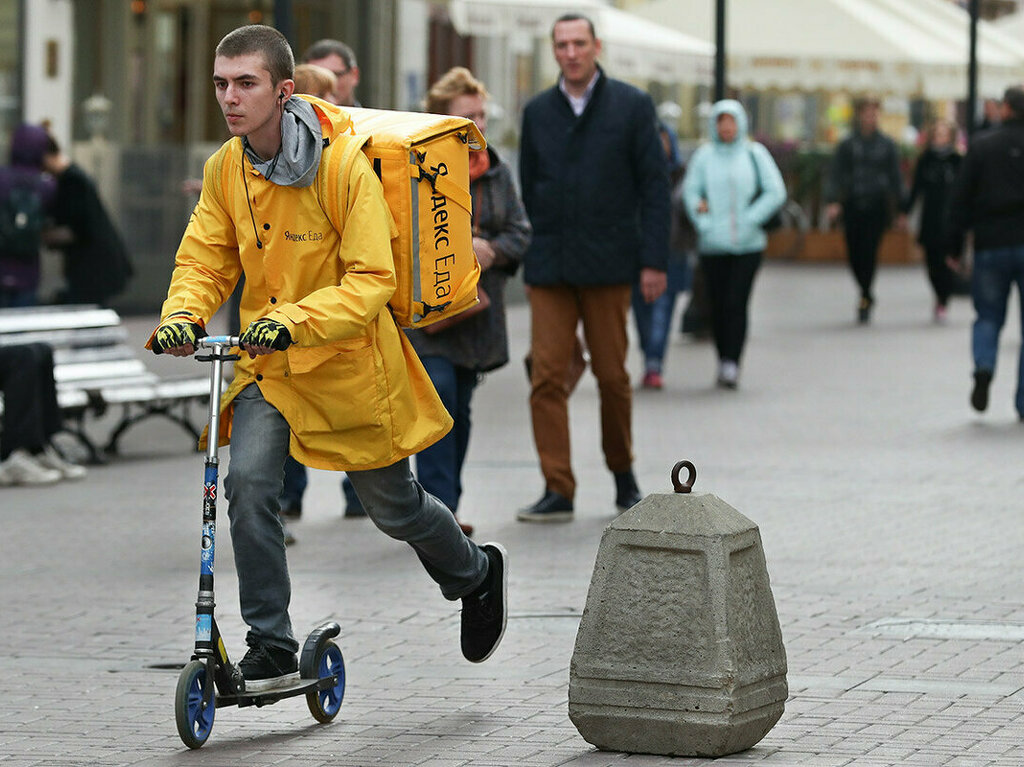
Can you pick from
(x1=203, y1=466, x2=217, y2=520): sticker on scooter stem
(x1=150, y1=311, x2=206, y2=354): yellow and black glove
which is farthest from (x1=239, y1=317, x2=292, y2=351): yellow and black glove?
(x1=203, y1=466, x2=217, y2=520): sticker on scooter stem

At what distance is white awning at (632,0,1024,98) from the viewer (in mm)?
26734

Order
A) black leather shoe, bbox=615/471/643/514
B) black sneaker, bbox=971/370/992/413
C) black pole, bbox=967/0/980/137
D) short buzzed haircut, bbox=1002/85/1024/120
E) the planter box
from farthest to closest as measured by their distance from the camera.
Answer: the planter box → black pole, bbox=967/0/980/137 → short buzzed haircut, bbox=1002/85/1024/120 → black sneaker, bbox=971/370/992/413 → black leather shoe, bbox=615/471/643/514

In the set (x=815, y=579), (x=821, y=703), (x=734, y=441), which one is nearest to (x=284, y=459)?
(x=821, y=703)

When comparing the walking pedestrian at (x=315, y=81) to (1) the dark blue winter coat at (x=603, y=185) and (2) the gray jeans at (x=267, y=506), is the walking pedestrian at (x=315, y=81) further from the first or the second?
(2) the gray jeans at (x=267, y=506)

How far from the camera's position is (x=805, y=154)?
103ft

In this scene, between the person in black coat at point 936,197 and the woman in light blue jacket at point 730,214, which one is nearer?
the woman in light blue jacket at point 730,214

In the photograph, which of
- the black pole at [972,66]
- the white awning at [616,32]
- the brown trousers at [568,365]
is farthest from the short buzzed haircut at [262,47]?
the black pole at [972,66]

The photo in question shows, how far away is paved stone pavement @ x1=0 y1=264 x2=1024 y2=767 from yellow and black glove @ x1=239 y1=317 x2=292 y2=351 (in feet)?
3.33

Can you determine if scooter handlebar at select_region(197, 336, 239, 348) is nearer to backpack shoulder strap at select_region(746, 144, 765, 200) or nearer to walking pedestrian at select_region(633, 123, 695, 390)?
walking pedestrian at select_region(633, 123, 695, 390)

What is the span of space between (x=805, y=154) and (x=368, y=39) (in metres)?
10.5

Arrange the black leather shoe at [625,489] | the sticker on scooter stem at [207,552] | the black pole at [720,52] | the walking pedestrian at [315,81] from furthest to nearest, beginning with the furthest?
1. the black pole at [720,52]
2. the black leather shoe at [625,489]
3. the walking pedestrian at [315,81]
4. the sticker on scooter stem at [207,552]

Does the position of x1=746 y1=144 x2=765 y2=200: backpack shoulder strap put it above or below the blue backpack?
above

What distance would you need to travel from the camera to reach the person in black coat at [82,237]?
15.1m

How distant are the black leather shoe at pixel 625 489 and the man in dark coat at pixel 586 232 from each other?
0.39 ft
